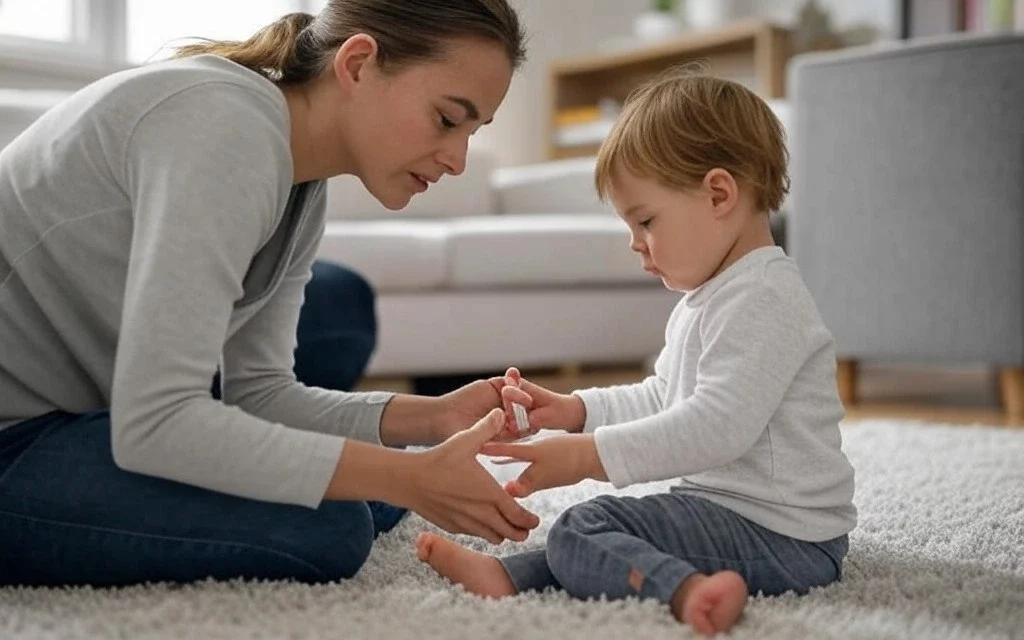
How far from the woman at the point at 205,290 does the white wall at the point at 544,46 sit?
10.4 ft

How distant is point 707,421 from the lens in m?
0.96

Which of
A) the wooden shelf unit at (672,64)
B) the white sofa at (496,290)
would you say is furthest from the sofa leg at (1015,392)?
the wooden shelf unit at (672,64)

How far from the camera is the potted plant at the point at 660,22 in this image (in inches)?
162

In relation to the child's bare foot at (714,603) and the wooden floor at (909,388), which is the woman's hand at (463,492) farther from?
the wooden floor at (909,388)

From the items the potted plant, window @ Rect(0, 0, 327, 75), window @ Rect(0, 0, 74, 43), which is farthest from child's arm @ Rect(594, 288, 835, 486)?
the potted plant

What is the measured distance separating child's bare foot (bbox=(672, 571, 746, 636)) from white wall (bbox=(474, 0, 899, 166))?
11.4 ft

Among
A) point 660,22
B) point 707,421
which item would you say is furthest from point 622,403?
point 660,22

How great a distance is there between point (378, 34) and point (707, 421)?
0.47 m

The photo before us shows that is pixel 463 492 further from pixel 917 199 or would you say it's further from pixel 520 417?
pixel 917 199

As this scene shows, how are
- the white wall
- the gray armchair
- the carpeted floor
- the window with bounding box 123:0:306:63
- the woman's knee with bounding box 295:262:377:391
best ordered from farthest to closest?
the white wall
the window with bounding box 123:0:306:63
the gray armchair
the woman's knee with bounding box 295:262:377:391
the carpeted floor

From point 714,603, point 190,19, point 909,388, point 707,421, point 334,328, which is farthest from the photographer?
point 190,19

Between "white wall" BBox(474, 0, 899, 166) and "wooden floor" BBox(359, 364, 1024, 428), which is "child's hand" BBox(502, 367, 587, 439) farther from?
"white wall" BBox(474, 0, 899, 166)

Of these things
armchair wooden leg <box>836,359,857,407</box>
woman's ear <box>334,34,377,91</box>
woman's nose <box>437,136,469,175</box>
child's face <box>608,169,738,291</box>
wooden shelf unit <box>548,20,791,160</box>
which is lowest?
armchair wooden leg <box>836,359,857,407</box>

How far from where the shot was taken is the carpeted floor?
2.78ft
